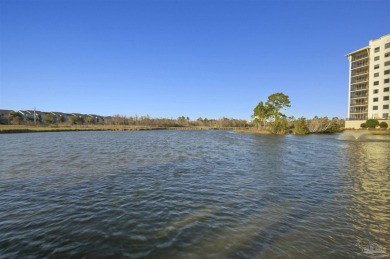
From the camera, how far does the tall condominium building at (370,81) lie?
7512 centimetres

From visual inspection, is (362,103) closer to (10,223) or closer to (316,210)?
(316,210)

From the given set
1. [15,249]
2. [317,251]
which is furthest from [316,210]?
[15,249]

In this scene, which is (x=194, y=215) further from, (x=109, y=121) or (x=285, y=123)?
(x=109, y=121)

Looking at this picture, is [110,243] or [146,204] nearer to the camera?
[110,243]

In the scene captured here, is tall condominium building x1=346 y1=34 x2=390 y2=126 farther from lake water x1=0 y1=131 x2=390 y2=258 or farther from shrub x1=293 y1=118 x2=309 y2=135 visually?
lake water x1=0 y1=131 x2=390 y2=258

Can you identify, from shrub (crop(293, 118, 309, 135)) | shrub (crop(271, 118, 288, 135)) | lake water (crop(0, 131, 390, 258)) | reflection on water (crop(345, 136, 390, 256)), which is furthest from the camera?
shrub (crop(271, 118, 288, 135))

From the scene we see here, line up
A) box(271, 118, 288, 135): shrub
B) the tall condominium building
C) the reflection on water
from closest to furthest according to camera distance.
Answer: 1. the reflection on water
2. box(271, 118, 288, 135): shrub
3. the tall condominium building

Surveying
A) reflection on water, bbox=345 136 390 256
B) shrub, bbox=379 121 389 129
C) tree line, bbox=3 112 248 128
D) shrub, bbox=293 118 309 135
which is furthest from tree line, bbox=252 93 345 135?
tree line, bbox=3 112 248 128

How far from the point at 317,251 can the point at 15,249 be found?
766 centimetres

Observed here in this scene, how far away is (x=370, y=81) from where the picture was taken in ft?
264

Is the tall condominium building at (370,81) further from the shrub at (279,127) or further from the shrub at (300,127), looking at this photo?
the shrub at (279,127)

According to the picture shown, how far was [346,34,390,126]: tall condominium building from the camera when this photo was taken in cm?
7512

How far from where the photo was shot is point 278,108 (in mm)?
71688

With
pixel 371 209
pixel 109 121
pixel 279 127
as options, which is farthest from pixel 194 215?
pixel 109 121
